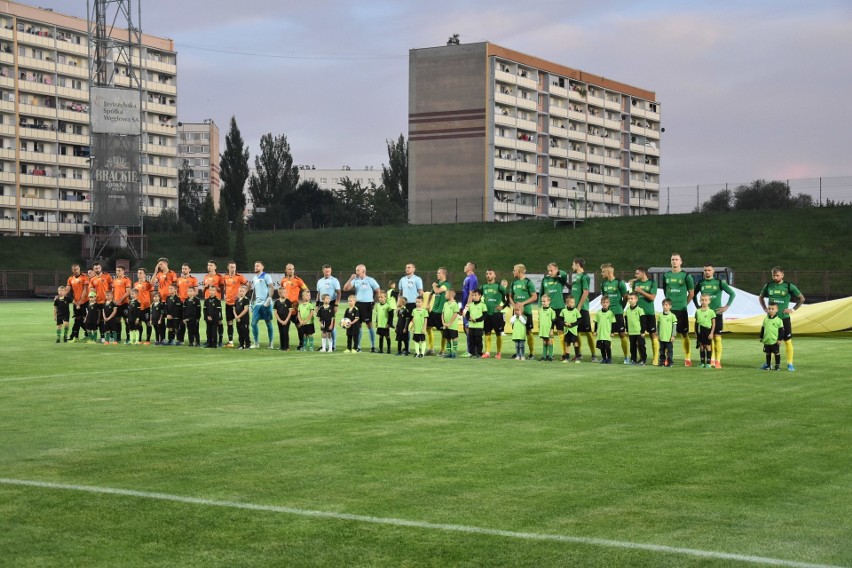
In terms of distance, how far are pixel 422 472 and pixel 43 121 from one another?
96.6 meters

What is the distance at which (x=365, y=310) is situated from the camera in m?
22.5

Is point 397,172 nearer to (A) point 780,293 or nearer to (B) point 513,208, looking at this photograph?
(B) point 513,208

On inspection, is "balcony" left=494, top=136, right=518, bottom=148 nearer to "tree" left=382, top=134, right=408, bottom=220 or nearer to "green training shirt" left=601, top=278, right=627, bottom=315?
"tree" left=382, top=134, right=408, bottom=220

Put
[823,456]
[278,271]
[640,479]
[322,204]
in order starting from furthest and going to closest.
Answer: [322,204] → [278,271] → [823,456] → [640,479]

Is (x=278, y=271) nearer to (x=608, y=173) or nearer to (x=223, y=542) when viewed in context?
(x=608, y=173)

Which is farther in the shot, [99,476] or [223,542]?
[99,476]

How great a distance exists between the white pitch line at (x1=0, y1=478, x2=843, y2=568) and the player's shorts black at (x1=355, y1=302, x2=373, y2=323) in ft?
49.1

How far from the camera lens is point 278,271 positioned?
7362cm

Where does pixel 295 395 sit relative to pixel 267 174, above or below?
below

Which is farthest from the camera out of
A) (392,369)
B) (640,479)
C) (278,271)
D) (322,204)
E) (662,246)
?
(322,204)

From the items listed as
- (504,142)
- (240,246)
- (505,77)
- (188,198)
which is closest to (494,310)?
(240,246)

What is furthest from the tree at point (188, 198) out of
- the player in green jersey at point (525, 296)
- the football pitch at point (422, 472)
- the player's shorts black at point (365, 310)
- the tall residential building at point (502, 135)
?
the football pitch at point (422, 472)

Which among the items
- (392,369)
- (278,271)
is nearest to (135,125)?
(278,271)

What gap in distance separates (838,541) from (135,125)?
6792cm
